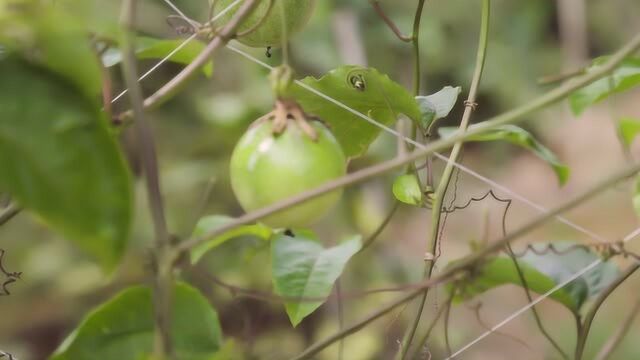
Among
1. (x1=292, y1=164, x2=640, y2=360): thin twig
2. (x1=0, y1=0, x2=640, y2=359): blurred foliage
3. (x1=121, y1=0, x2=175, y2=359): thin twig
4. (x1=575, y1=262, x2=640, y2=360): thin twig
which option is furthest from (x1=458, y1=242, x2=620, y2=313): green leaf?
(x1=0, y1=0, x2=640, y2=359): blurred foliage

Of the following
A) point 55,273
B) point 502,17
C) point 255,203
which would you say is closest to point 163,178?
point 55,273

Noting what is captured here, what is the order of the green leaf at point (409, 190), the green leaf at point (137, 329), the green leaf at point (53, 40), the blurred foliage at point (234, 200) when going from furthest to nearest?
the blurred foliage at point (234, 200) < the green leaf at point (409, 190) < the green leaf at point (137, 329) < the green leaf at point (53, 40)

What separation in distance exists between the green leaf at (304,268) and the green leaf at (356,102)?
67 millimetres

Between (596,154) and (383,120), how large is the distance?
1942 millimetres

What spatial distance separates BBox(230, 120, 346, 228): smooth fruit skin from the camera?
0.40m

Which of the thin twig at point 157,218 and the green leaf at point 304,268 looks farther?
the green leaf at point 304,268

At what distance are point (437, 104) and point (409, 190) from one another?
7cm

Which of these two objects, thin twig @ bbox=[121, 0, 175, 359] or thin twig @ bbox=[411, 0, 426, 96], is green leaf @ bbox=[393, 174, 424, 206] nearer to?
thin twig @ bbox=[411, 0, 426, 96]

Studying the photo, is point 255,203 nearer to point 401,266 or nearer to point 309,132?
point 309,132

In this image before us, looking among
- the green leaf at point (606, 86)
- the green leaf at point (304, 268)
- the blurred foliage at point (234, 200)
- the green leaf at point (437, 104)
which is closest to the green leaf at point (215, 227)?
the green leaf at point (304, 268)

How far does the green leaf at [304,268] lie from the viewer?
20.6 inches

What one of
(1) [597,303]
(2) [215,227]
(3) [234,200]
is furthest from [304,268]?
(3) [234,200]

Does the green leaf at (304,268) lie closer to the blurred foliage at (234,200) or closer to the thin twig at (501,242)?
the thin twig at (501,242)

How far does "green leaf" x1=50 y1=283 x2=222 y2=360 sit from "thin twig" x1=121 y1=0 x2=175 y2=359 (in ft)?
0.31
